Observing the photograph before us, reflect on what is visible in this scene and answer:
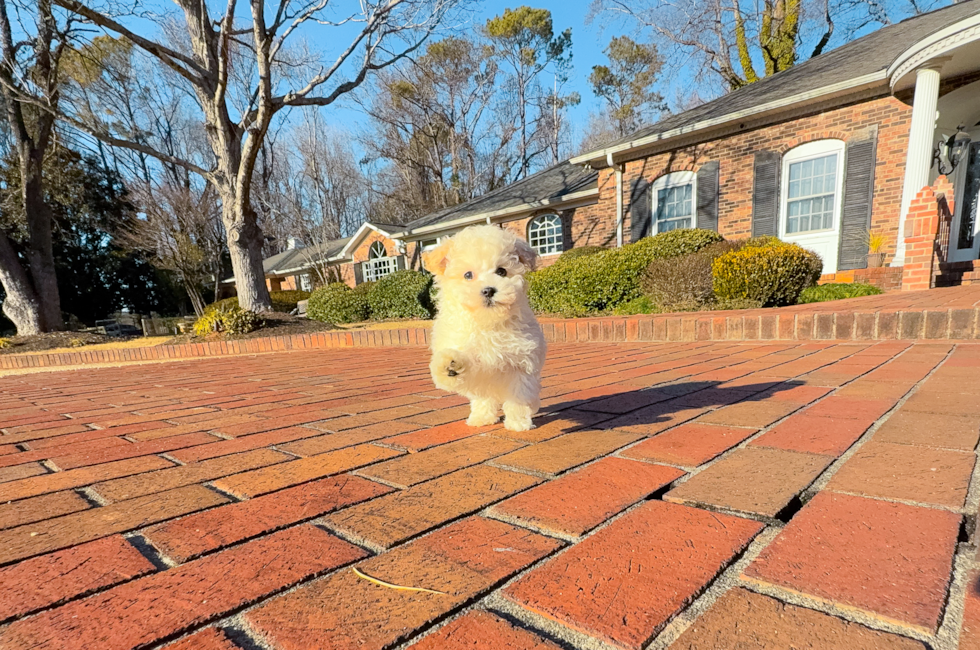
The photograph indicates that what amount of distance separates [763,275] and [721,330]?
2.07 metres

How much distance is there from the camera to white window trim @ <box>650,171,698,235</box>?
11078 millimetres

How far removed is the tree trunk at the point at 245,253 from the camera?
33.6ft

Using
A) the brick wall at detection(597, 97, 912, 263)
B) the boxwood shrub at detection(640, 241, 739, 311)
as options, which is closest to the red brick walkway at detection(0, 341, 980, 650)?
the boxwood shrub at detection(640, 241, 739, 311)

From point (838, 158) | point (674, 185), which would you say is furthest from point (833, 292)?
point (674, 185)

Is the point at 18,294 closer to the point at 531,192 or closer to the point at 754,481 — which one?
the point at 531,192

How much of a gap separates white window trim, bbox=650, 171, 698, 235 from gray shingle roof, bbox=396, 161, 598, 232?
2471mm

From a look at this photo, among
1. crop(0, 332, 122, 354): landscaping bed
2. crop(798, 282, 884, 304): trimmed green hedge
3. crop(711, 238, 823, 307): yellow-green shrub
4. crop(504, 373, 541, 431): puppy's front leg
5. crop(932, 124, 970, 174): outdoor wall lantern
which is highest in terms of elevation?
crop(932, 124, 970, 174): outdoor wall lantern

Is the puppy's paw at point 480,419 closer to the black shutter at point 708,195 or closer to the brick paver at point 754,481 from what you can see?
the brick paver at point 754,481

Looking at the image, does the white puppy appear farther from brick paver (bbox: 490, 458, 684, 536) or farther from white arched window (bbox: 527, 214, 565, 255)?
white arched window (bbox: 527, 214, 565, 255)

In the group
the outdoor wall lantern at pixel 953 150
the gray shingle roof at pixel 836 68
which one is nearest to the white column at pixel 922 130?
the outdoor wall lantern at pixel 953 150

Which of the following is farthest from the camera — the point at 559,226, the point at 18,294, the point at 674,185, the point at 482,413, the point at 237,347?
the point at 559,226

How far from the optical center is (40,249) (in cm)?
1362

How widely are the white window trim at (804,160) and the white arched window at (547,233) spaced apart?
644 cm

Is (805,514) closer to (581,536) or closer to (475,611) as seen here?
(581,536)
